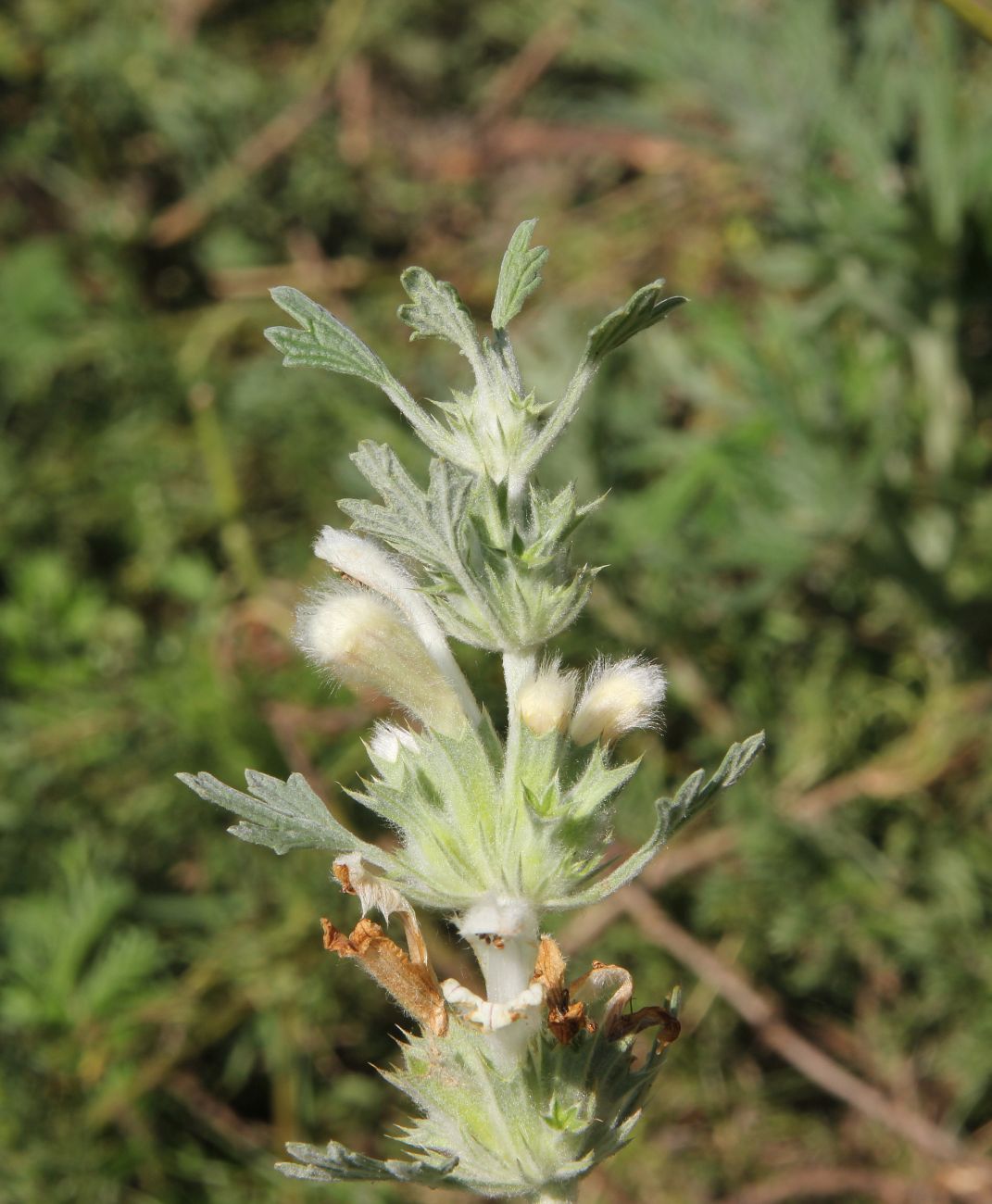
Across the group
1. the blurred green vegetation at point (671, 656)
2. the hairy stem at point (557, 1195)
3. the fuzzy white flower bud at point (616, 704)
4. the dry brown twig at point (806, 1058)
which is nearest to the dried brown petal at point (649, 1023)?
the hairy stem at point (557, 1195)

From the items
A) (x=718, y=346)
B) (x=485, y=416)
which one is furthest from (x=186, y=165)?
(x=485, y=416)

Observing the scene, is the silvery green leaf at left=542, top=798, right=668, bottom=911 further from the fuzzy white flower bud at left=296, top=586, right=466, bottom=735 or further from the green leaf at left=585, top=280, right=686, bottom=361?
the green leaf at left=585, top=280, right=686, bottom=361

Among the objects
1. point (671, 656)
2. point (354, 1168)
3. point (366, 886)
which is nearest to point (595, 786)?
point (366, 886)

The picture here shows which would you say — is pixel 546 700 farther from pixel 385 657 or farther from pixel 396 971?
pixel 396 971

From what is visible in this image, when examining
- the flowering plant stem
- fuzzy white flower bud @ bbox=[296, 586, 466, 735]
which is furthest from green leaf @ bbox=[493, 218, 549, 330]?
fuzzy white flower bud @ bbox=[296, 586, 466, 735]

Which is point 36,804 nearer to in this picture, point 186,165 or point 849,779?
point 849,779
